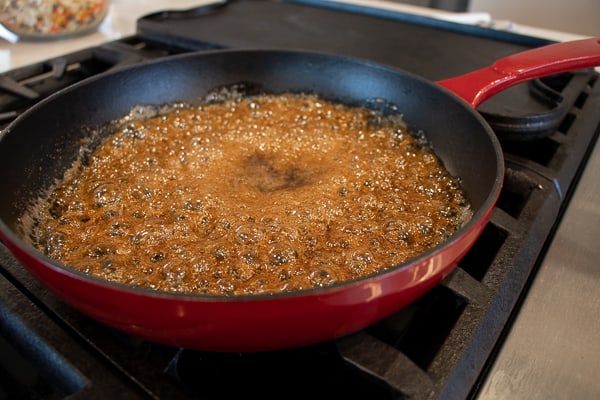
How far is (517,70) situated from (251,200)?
15.0 inches

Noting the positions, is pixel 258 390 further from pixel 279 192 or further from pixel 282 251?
pixel 279 192

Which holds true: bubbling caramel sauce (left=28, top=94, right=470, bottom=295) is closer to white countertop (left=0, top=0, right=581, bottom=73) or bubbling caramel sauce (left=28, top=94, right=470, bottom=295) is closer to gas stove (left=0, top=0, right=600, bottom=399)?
gas stove (left=0, top=0, right=600, bottom=399)

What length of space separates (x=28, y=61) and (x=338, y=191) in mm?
760

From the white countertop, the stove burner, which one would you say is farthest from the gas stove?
the white countertop

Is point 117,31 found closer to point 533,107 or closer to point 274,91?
point 274,91

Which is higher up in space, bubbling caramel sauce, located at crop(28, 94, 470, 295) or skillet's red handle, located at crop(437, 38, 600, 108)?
skillet's red handle, located at crop(437, 38, 600, 108)

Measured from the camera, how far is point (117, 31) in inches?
46.3

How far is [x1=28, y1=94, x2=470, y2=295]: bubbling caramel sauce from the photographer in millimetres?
494

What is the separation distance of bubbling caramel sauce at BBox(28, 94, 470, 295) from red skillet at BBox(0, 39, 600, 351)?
0.10 feet

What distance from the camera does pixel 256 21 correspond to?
1.12 m

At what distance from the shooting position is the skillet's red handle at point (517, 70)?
63 cm

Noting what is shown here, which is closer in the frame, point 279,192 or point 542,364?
point 542,364

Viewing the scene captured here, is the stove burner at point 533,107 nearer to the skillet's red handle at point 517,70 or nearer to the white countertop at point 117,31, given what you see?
the skillet's red handle at point 517,70

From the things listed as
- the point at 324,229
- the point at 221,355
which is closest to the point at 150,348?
the point at 221,355
